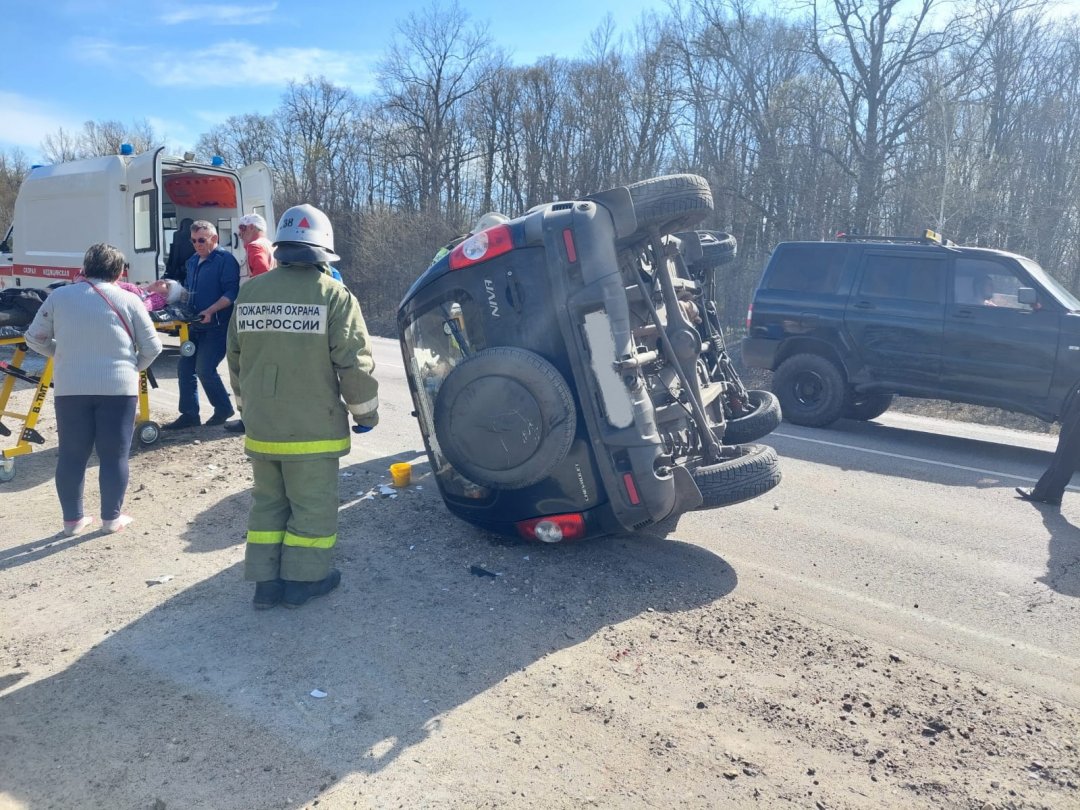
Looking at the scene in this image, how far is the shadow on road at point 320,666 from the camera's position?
2.81 m

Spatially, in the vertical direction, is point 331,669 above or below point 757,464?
below

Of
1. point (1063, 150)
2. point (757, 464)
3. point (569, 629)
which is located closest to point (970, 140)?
point (1063, 150)

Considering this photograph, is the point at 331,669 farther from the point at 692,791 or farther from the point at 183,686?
the point at 692,791

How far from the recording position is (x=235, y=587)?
4.28 m

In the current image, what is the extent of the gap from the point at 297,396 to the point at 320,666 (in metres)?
1.28

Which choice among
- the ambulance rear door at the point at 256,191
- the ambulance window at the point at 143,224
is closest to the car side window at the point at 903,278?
the ambulance rear door at the point at 256,191

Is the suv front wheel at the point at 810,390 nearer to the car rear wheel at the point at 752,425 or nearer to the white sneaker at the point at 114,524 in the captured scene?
the car rear wheel at the point at 752,425

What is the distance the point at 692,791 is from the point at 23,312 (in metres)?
6.19

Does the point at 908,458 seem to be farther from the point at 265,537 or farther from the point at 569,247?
the point at 265,537

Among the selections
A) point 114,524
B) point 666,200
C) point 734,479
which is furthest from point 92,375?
point 734,479

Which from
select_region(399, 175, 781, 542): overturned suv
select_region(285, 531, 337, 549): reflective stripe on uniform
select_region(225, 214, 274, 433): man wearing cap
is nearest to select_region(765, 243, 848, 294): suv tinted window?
select_region(399, 175, 781, 542): overturned suv

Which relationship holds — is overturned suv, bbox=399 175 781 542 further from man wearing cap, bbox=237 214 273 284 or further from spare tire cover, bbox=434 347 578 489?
man wearing cap, bbox=237 214 273 284

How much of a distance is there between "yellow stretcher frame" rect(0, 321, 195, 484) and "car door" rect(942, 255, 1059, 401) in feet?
25.3

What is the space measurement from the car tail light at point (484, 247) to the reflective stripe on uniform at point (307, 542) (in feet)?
5.33
